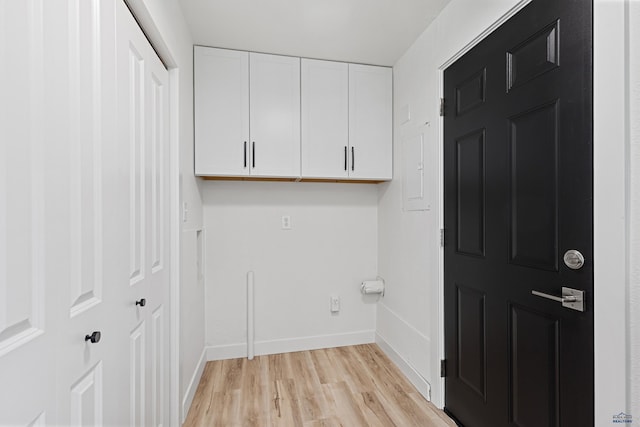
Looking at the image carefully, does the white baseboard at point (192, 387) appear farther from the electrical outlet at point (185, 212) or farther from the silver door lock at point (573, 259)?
the silver door lock at point (573, 259)

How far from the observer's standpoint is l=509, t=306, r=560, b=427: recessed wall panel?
1.20 metres

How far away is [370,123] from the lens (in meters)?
2.61

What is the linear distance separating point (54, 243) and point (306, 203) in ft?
7.03

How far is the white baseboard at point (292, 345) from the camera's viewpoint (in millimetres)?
2572

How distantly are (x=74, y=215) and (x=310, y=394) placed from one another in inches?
73.1

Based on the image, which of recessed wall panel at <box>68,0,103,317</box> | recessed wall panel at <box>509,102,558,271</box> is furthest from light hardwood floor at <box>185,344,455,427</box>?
recessed wall panel at <box>68,0,103,317</box>

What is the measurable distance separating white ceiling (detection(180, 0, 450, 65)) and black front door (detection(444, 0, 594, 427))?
52 centimetres

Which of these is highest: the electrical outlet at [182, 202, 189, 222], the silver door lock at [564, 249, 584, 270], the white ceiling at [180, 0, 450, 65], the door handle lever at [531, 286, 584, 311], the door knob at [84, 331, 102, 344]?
the white ceiling at [180, 0, 450, 65]

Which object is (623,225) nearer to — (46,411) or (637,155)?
(637,155)

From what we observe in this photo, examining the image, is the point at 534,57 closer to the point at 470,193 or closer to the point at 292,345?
the point at 470,193

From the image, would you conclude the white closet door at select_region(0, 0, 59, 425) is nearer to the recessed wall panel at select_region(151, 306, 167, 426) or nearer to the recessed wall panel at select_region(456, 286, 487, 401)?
the recessed wall panel at select_region(151, 306, 167, 426)

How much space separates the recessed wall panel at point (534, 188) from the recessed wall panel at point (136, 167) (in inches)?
64.7

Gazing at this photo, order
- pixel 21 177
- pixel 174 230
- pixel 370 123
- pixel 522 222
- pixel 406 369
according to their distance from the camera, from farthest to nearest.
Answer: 1. pixel 370 123
2. pixel 406 369
3. pixel 174 230
4. pixel 522 222
5. pixel 21 177

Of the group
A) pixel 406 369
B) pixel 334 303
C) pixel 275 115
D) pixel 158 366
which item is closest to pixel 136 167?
pixel 158 366
